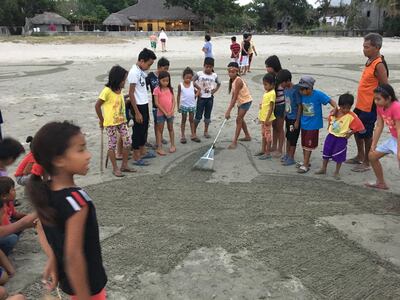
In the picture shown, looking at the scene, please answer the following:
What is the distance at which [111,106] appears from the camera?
5234 millimetres

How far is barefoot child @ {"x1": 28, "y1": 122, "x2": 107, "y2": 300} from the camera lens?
1.85 m

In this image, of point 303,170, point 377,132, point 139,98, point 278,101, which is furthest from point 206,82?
point 377,132

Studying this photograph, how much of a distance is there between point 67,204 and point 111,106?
3.53 meters

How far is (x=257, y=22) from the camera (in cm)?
6050

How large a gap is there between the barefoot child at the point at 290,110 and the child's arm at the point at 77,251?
165 inches

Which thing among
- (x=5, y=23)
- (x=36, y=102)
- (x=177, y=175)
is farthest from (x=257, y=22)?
(x=177, y=175)

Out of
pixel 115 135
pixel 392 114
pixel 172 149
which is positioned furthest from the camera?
pixel 172 149

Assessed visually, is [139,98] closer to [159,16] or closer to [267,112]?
[267,112]

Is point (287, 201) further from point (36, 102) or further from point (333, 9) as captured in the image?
point (333, 9)

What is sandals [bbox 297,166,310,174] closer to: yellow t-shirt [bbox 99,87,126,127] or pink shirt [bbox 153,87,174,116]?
pink shirt [bbox 153,87,174,116]

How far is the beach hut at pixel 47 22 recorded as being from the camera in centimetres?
5684

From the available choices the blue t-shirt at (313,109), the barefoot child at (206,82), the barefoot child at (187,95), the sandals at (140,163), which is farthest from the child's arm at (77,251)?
the barefoot child at (206,82)

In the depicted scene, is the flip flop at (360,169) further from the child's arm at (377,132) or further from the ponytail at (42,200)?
the ponytail at (42,200)

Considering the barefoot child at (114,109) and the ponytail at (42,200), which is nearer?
the ponytail at (42,200)
